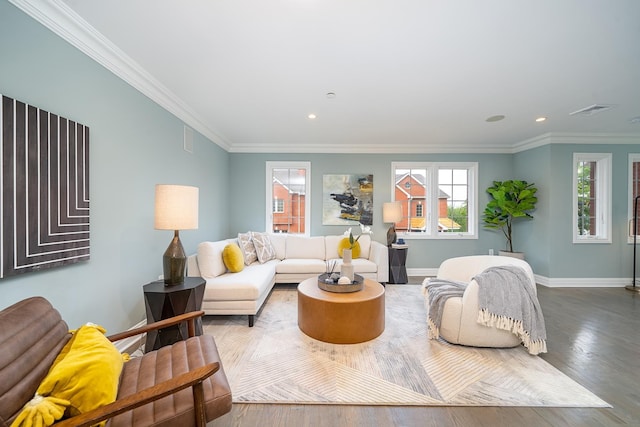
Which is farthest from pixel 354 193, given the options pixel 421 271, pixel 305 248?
pixel 421 271

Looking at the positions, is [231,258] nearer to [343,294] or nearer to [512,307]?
[343,294]

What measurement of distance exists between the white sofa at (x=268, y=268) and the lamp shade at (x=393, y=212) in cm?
52

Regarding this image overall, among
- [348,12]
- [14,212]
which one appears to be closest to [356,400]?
[14,212]

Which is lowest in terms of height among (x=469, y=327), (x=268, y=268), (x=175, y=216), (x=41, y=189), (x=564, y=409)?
(x=564, y=409)

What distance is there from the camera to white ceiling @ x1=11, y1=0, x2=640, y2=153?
Answer: 1.67 metres

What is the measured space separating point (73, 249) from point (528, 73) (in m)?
4.10

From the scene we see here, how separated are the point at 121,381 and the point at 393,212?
13.4 ft

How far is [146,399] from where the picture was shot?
38.6 inches

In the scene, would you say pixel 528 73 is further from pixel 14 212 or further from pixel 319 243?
pixel 14 212

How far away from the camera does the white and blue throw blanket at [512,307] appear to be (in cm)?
221

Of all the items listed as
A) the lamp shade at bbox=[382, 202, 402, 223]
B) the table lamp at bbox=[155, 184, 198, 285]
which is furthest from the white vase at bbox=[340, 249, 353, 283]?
the lamp shade at bbox=[382, 202, 402, 223]

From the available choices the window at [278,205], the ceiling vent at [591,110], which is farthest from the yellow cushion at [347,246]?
the ceiling vent at [591,110]

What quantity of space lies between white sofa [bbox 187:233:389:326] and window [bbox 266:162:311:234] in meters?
0.57

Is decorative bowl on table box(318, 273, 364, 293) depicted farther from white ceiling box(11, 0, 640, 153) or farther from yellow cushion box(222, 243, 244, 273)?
white ceiling box(11, 0, 640, 153)
